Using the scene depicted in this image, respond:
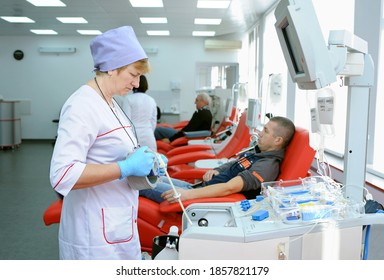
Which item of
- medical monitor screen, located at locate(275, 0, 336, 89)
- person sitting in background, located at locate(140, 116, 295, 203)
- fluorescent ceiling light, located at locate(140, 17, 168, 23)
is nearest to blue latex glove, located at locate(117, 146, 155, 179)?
medical monitor screen, located at locate(275, 0, 336, 89)

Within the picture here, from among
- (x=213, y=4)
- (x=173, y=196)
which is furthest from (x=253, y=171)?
(x=213, y=4)

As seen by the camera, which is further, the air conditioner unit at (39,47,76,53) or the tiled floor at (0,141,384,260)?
the air conditioner unit at (39,47,76,53)

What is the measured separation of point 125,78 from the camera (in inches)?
59.6

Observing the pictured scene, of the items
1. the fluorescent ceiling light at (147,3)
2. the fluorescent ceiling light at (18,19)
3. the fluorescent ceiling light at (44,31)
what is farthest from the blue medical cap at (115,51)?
the fluorescent ceiling light at (44,31)

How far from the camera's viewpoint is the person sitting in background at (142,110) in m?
4.09

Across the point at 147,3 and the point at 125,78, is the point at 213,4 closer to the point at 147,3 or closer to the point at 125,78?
the point at 147,3

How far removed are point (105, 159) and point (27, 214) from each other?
2.80 m

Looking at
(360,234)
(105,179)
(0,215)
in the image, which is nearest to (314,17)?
(360,234)

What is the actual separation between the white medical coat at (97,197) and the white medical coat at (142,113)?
2525 millimetres

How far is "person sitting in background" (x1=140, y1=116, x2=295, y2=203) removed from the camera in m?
2.34

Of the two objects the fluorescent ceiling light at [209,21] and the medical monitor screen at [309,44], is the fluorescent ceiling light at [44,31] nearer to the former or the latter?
the fluorescent ceiling light at [209,21]

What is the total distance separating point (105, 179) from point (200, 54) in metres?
9.09

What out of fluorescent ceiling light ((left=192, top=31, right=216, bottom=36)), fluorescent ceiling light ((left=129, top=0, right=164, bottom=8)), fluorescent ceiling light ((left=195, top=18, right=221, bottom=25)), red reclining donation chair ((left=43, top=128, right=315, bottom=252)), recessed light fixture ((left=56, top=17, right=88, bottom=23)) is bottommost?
red reclining donation chair ((left=43, top=128, right=315, bottom=252))

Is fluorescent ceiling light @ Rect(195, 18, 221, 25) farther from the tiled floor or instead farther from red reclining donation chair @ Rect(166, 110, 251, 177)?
the tiled floor
